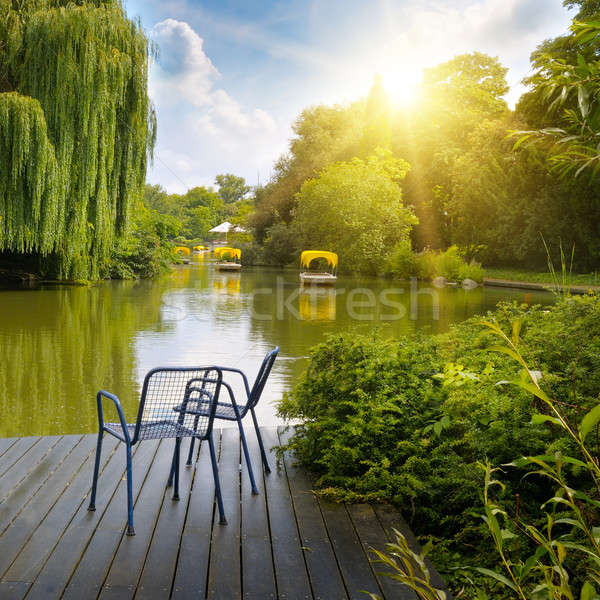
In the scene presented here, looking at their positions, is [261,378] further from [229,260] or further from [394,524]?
[229,260]

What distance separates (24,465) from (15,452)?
304 millimetres

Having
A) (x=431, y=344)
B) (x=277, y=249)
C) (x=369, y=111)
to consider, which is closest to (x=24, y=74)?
(x=431, y=344)

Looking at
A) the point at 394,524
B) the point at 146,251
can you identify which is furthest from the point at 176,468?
the point at 146,251

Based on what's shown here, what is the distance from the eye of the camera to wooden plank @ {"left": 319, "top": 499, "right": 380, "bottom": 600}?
254 centimetres

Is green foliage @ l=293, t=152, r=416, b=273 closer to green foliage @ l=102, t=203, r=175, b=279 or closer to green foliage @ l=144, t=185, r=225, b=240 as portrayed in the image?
green foliage @ l=102, t=203, r=175, b=279

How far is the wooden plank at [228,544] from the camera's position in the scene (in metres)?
2.51

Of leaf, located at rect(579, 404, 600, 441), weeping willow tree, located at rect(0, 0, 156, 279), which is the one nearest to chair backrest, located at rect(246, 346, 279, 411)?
leaf, located at rect(579, 404, 600, 441)

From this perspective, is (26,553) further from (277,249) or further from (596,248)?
(277,249)

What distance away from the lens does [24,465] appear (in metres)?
3.84

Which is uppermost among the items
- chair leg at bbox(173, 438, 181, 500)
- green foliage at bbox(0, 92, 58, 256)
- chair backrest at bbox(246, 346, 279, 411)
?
green foliage at bbox(0, 92, 58, 256)

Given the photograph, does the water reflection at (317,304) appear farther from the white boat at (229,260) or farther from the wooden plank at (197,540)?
the white boat at (229,260)

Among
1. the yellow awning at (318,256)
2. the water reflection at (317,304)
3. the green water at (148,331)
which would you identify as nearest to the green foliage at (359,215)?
the yellow awning at (318,256)

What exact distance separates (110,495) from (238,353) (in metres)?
6.64

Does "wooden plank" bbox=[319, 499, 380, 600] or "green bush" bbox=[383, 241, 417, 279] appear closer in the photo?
"wooden plank" bbox=[319, 499, 380, 600]
